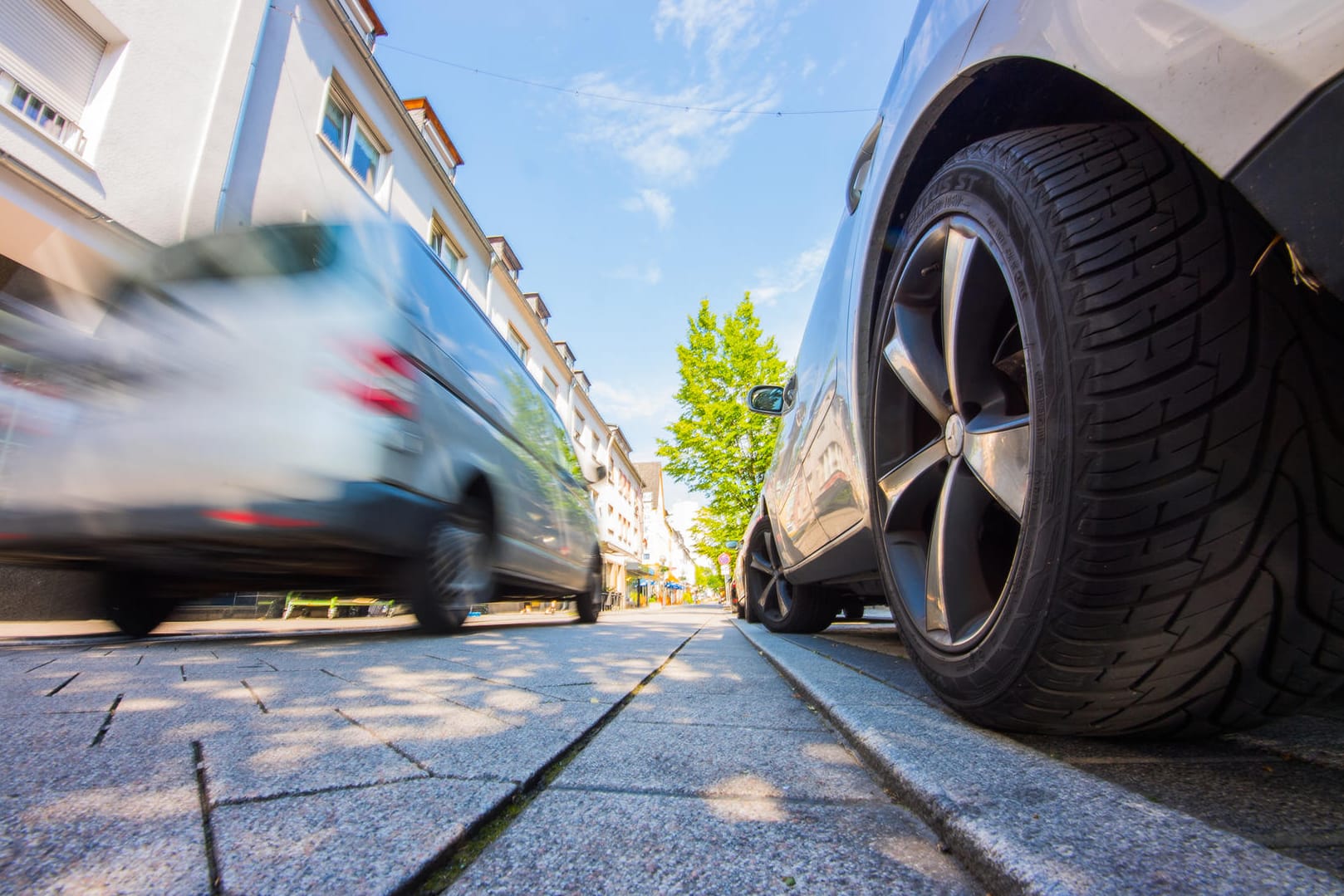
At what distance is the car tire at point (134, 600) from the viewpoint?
3.38 meters

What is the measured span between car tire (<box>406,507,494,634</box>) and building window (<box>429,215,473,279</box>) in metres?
11.5

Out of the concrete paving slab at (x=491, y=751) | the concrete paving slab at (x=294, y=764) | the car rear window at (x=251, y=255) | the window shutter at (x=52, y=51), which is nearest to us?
the concrete paving slab at (x=294, y=764)

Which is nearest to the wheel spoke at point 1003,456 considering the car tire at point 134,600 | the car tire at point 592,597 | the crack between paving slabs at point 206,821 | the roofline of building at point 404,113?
the crack between paving slabs at point 206,821

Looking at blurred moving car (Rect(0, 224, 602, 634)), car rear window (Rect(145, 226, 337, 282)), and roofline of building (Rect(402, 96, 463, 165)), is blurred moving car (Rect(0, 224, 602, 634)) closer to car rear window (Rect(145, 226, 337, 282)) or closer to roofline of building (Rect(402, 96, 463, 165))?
car rear window (Rect(145, 226, 337, 282))

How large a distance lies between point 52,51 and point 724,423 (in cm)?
1446

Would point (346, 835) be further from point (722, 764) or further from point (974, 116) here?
point (974, 116)

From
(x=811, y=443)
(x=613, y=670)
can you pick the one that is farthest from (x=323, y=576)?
(x=811, y=443)

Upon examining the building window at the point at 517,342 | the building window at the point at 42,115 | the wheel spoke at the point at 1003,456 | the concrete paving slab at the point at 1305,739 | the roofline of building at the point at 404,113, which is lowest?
the concrete paving slab at the point at 1305,739

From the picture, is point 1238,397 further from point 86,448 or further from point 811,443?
point 86,448

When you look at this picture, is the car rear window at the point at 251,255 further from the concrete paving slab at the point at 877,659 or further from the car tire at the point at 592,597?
the car tire at the point at 592,597

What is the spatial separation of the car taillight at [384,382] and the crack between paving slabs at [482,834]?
6.93ft

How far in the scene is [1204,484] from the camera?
86 cm

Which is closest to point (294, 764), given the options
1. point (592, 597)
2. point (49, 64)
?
point (592, 597)

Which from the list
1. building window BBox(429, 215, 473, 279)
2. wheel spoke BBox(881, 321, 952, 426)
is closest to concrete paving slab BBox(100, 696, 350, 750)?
wheel spoke BBox(881, 321, 952, 426)
